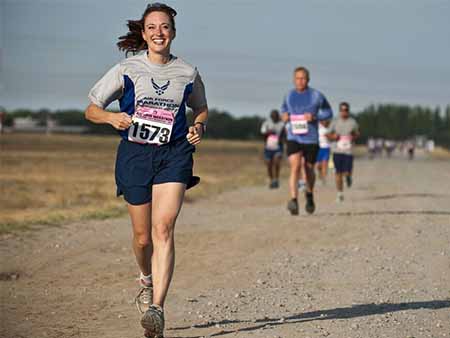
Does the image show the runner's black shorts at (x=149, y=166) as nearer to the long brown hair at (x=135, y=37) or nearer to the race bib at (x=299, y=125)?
the long brown hair at (x=135, y=37)

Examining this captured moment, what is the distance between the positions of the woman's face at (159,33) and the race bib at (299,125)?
844cm

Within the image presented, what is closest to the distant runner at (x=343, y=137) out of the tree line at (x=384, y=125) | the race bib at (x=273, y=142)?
the race bib at (x=273, y=142)

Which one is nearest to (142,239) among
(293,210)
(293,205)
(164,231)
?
(164,231)

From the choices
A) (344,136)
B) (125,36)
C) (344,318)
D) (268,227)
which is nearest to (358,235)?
(268,227)

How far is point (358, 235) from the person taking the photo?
13422 millimetres

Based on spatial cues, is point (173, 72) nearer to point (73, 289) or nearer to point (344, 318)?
point (344, 318)

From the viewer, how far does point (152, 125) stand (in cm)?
700

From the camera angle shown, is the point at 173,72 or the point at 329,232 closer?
the point at 173,72

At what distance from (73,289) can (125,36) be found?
109 inches

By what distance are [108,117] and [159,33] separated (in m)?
0.67

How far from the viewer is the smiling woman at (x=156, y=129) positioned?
23.1 feet

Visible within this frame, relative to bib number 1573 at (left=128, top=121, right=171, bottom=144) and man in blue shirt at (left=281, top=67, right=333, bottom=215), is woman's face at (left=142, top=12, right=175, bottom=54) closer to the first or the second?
bib number 1573 at (left=128, top=121, right=171, bottom=144)

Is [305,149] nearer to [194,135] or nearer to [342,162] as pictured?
[342,162]

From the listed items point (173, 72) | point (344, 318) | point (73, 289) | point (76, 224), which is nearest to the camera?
point (173, 72)
